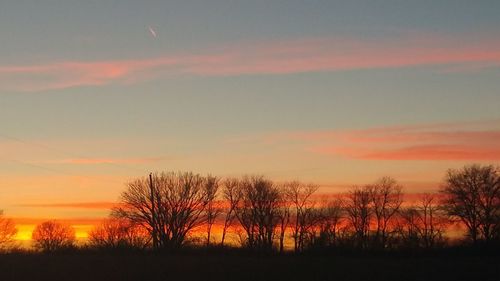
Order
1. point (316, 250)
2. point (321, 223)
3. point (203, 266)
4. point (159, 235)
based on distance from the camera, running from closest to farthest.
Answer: point (203, 266) < point (316, 250) < point (159, 235) < point (321, 223)

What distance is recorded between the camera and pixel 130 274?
121ft

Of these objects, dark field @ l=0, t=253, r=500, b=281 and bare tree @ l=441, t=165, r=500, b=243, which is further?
bare tree @ l=441, t=165, r=500, b=243

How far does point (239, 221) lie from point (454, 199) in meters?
31.4

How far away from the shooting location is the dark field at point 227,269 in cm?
3656

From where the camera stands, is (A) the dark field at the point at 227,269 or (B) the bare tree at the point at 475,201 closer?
(A) the dark field at the point at 227,269

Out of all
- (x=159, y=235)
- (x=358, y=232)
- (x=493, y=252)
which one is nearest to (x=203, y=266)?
(x=493, y=252)

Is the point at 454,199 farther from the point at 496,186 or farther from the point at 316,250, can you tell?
the point at 316,250

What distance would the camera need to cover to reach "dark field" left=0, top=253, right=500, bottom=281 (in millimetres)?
36562

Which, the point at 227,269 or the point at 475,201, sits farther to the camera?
A: the point at 475,201

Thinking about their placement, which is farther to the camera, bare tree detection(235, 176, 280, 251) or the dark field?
bare tree detection(235, 176, 280, 251)

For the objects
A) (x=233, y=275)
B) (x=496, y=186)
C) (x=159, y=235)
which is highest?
(x=496, y=186)

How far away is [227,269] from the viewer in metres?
39.7

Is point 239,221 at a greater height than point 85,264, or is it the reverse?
point 239,221

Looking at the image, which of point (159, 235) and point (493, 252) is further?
point (159, 235)
